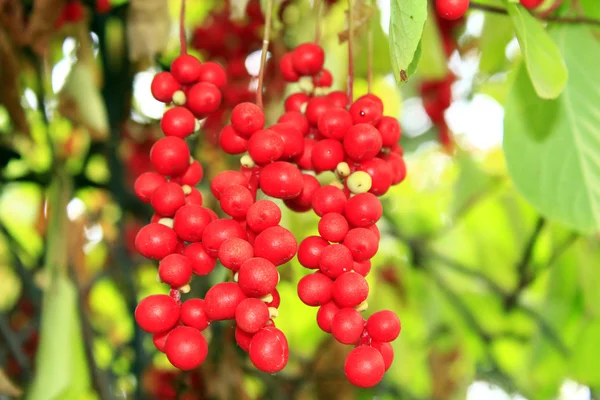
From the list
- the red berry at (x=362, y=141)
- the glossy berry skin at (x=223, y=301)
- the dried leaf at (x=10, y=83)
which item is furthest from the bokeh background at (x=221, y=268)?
the glossy berry skin at (x=223, y=301)

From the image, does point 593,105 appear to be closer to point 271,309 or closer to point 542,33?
point 542,33

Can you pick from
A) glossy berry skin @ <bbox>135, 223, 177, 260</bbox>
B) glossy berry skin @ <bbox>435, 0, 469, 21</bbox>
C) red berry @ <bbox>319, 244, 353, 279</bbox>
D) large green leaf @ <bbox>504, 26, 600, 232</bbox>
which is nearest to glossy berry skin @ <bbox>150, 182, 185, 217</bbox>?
glossy berry skin @ <bbox>135, 223, 177, 260</bbox>

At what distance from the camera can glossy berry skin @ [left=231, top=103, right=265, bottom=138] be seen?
0.44 meters

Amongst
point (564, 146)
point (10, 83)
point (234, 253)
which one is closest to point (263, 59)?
point (234, 253)

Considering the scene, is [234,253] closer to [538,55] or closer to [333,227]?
[333,227]

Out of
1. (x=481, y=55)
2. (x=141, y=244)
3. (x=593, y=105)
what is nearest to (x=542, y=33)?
(x=593, y=105)

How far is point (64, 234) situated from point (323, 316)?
0.61 meters

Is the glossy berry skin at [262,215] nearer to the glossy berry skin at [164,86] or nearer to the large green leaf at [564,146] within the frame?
the glossy berry skin at [164,86]

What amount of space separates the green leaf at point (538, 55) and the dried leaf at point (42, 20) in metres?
0.55

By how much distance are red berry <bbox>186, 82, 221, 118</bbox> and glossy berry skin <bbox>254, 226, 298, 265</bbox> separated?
0.13 metres

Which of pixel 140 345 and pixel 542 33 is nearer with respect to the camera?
pixel 542 33

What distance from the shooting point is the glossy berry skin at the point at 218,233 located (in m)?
0.41

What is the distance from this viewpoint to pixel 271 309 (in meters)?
0.40

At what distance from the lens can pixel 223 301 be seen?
0.40 meters
